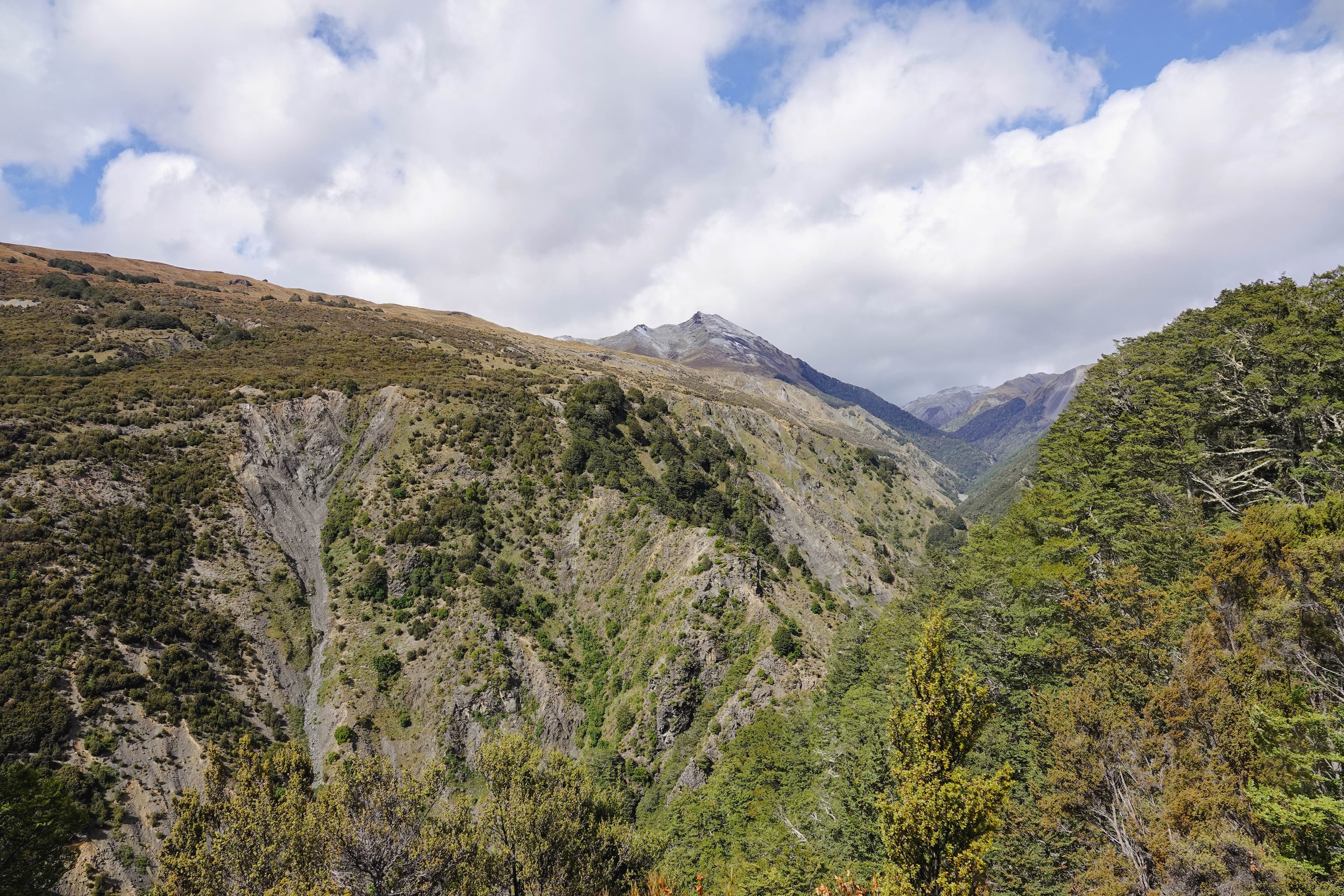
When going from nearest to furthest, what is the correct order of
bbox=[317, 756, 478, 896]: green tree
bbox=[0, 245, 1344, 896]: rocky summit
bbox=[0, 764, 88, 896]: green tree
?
bbox=[0, 245, 1344, 896]: rocky summit
bbox=[317, 756, 478, 896]: green tree
bbox=[0, 764, 88, 896]: green tree

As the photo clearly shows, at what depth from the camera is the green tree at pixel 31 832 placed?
65.3 feet

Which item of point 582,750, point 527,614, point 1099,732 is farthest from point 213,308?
point 1099,732

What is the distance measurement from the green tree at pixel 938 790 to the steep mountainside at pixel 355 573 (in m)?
28.7

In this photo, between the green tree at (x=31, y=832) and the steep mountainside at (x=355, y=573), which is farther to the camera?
the steep mountainside at (x=355, y=573)

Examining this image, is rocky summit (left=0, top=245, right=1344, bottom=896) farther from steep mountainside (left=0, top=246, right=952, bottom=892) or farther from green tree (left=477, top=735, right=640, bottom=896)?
steep mountainside (left=0, top=246, right=952, bottom=892)

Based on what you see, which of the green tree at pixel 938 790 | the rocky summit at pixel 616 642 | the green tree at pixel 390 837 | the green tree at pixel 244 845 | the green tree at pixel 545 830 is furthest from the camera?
the green tree at pixel 545 830

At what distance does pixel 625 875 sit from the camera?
22.8 meters

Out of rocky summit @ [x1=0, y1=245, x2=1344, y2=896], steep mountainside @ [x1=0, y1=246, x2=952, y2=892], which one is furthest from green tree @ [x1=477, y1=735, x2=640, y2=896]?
steep mountainside @ [x1=0, y1=246, x2=952, y2=892]

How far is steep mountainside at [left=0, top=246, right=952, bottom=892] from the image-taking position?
35594mm

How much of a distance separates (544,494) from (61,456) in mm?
42972

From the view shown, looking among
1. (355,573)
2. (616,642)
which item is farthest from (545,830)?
(355,573)

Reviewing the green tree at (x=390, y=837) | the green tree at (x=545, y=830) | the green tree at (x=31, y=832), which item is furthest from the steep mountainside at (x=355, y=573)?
the green tree at (x=390, y=837)

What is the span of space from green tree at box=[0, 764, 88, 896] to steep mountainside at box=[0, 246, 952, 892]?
7966 mm

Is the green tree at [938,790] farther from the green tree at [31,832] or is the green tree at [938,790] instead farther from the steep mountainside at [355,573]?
the green tree at [31,832]
